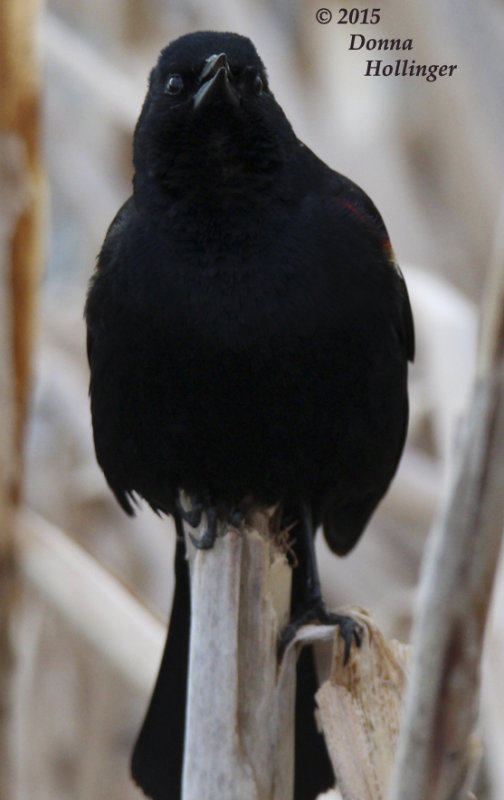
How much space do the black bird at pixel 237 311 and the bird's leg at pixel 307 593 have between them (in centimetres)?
3

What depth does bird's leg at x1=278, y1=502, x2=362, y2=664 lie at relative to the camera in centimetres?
148

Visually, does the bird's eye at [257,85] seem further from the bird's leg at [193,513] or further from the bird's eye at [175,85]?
the bird's leg at [193,513]

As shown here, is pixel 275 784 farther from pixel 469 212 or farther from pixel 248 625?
pixel 469 212

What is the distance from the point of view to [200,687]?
138 cm

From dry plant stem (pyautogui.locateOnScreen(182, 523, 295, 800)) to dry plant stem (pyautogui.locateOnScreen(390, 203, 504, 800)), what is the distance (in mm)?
418

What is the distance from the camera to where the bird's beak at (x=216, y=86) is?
1.42 metres

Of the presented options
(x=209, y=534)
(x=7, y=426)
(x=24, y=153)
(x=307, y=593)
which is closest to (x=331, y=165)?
(x=24, y=153)

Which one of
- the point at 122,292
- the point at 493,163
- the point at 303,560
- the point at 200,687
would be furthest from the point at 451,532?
the point at 493,163

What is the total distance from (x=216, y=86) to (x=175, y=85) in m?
0.07

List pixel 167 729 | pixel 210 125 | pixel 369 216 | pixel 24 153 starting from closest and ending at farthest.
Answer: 1. pixel 210 125
2. pixel 369 216
3. pixel 167 729
4. pixel 24 153

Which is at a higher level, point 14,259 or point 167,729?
point 14,259

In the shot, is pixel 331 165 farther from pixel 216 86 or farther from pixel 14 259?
pixel 216 86

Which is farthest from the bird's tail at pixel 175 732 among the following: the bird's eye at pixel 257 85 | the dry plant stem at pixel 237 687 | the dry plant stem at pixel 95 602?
the bird's eye at pixel 257 85

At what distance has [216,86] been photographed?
1424 mm
